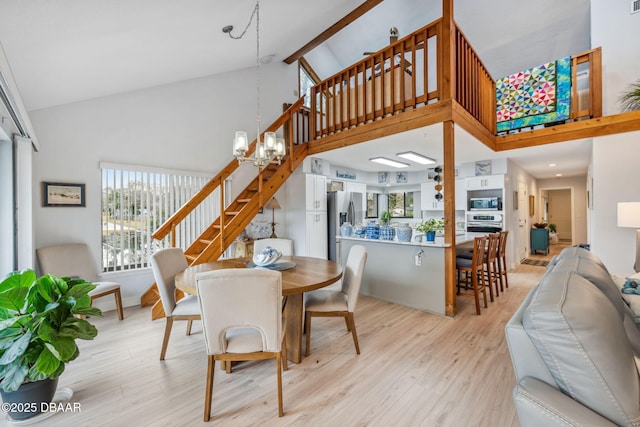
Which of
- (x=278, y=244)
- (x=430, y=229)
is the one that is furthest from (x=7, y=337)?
(x=430, y=229)

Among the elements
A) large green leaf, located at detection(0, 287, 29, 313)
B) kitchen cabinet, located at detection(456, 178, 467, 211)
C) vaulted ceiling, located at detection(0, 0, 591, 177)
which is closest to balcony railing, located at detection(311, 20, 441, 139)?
vaulted ceiling, located at detection(0, 0, 591, 177)

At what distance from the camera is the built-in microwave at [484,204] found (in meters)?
5.67

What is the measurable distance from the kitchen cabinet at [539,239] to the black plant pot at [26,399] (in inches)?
383

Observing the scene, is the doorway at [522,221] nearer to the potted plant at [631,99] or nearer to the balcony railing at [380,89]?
the potted plant at [631,99]

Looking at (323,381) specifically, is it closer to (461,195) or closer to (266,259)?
(266,259)

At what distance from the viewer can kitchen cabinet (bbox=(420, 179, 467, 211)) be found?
6.29m

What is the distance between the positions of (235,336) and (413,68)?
3.62 metres

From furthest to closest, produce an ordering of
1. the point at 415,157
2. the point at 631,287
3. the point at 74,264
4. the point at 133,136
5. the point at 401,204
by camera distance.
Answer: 1. the point at 401,204
2. the point at 415,157
3. the point at 133,136
4. the point at 74,264
5. the point at 631,287

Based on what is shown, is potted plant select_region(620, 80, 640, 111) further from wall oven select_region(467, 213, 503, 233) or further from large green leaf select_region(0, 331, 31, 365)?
large green leaf select_region(0, 331, 31, 365)

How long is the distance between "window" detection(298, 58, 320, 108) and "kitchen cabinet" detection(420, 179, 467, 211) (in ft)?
11.6

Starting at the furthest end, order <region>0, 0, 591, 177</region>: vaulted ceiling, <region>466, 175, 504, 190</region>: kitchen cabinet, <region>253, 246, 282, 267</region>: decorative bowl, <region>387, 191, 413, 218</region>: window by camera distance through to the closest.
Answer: <region>387, 191, 413, 218</region>: window, <region>466, 175, 504, 190</region>: kitchen cabinet, <region>253, 246, 282, 267</region>: decorative bowl, <region>0, 0, 591, 177</region>: vaulted ceiling

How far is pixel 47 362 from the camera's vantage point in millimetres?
1616

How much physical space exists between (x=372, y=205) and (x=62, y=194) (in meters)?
6.43

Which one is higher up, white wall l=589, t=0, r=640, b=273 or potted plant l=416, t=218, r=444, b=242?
white wall l=589, t=0, r=640, b=273
